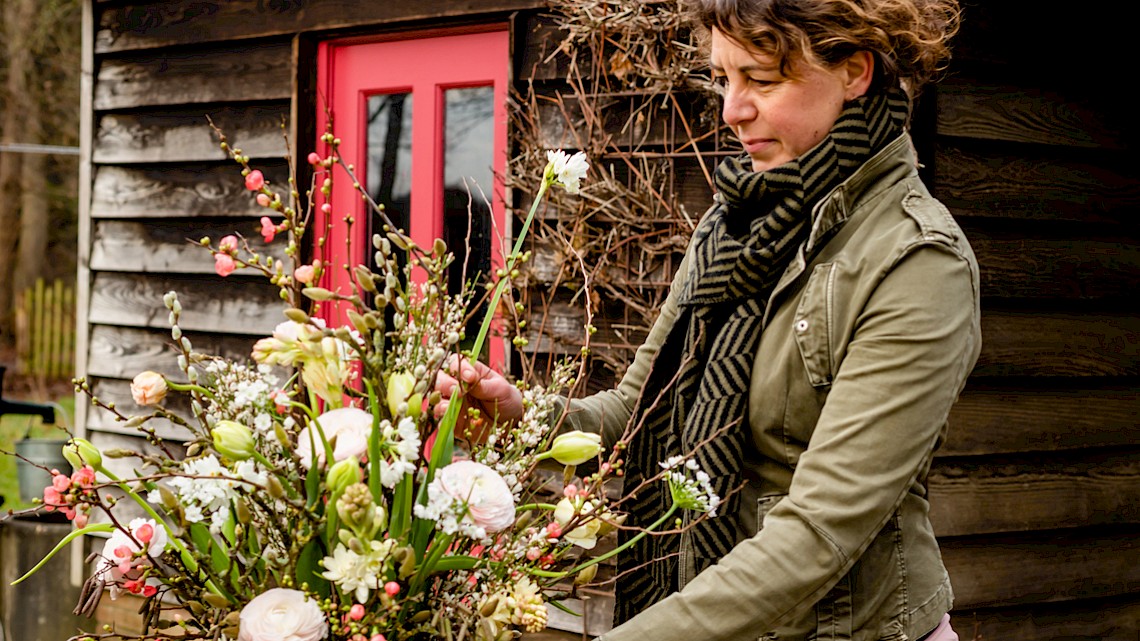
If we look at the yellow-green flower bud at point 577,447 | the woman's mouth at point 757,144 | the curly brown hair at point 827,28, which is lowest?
the yellow-green flower bud at point 577,447

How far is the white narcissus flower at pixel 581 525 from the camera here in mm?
1194

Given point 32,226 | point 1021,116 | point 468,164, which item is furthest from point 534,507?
point 32,226

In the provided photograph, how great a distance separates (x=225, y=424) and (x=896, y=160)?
88 centimetres

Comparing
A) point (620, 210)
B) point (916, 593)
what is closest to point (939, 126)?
point (620, 210)

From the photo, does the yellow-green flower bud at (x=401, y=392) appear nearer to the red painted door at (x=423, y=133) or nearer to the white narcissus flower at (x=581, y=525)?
the white narcissus flower at (x=581, y=525)

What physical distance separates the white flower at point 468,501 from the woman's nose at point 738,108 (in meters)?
0.60

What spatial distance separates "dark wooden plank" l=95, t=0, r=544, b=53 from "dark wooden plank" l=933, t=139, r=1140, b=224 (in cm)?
135

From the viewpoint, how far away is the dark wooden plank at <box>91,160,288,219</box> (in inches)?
176

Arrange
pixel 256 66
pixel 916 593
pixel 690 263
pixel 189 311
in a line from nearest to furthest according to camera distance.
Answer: pixel 916 593 → pixel 690 263 → pixel 256 66 → pixel 189 311

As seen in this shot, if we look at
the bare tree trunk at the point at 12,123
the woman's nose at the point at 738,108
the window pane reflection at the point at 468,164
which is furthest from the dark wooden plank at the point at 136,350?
the bare tree trunk at the point at 12,123

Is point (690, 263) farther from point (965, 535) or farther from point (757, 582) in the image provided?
point (965, 535)

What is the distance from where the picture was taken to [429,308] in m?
1.16

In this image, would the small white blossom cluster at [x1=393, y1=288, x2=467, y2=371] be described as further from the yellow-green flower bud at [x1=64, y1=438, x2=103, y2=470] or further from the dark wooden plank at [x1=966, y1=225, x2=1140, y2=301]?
the dark wooden plank at [x1=966, y1=225, x2=1140, y2=301]

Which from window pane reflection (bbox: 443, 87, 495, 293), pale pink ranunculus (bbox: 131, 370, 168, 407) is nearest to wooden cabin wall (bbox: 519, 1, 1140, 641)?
window pane reflection (bbox: 443, 87, 495, 293)
